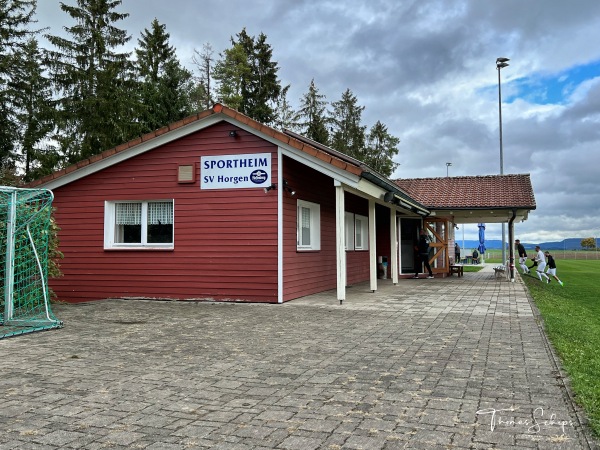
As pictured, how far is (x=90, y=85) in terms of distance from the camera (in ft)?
90.3

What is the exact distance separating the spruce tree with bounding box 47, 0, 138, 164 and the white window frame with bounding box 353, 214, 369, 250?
15785 mm

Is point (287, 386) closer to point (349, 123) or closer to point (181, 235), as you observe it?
point (181, 235)

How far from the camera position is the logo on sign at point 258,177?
37.1ft

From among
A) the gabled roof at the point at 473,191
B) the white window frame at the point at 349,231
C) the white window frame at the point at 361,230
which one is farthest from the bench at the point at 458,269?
the white window frame at the point at 349,231

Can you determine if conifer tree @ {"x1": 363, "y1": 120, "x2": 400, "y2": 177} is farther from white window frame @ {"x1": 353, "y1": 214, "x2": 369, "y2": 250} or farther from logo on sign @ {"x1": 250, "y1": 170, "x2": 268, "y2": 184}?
logo on sign @ {"x1": 250, "y1": 170, "x2": 268, "y2": 184}

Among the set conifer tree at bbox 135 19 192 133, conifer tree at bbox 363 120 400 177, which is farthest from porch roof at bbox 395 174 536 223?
conifer tree at bbox 363 120 400 177

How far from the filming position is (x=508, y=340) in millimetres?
6867

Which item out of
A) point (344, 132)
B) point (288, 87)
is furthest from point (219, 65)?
point (344, 132)

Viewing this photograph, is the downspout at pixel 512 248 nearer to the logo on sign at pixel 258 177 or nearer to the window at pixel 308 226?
the window at pixel 308 226

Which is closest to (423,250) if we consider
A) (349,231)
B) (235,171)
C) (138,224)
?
(349,231)

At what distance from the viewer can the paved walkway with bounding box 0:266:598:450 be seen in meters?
3.52

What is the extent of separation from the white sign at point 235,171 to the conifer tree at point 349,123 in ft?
130

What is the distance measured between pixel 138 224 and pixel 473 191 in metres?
13.8

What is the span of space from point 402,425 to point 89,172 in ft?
36.1
